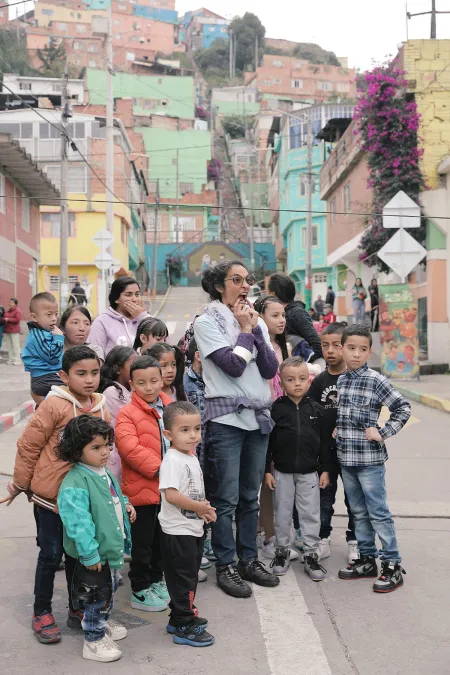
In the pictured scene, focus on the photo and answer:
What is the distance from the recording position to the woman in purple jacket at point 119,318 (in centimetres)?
628

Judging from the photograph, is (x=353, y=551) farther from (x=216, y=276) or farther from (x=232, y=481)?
(x=216, y=276)

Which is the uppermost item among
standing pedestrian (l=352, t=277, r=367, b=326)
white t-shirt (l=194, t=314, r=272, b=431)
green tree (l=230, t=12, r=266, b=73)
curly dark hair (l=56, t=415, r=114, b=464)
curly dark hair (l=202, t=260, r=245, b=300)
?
green tree (l=230, t=12, r=266, b=73)

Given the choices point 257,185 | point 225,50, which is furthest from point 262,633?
point 225,50

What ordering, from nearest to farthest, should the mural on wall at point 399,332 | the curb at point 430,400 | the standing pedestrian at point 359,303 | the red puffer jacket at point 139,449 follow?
the red puffer jacket at point 139,449
the curb at point 430,400
the mural on wall at point 399,332
the standing pedestrian at point 359,303

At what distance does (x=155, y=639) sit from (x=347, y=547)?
6.89ft

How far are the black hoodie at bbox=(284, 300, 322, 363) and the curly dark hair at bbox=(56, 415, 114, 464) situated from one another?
265cm

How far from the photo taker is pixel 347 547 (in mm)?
5902

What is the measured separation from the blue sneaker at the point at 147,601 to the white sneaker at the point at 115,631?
0.39 metres

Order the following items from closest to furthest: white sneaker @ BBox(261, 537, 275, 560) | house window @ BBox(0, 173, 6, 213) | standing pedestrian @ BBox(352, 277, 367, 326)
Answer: white sneaker @ BBox(261, 537, 275, 560)
house window @ BBox(0, 173, 6, 213)
standing pedestrian @ BBox(352, 277, 367, 326)

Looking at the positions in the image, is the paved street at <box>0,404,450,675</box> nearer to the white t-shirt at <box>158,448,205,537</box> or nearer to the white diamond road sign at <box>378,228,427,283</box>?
the white t-shirt at <box>158,448,205,537</box>

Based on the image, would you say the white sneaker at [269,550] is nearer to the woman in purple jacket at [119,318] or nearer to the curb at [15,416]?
the woman in purple jacket at [119,318]

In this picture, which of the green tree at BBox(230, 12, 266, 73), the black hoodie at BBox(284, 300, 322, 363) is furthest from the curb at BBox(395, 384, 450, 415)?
the green tree at BBox(230, 12, 266, 73)

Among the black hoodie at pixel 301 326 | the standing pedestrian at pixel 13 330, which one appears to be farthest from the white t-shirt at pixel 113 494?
the standing pedestrian at pixel 13 330

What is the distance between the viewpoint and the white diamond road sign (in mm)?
14914
